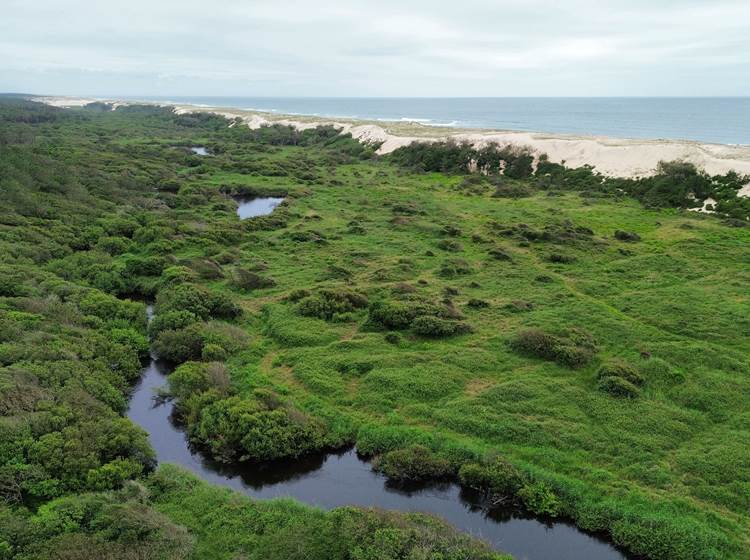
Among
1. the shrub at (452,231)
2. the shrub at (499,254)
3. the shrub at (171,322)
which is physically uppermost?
the shrub at (452,231)

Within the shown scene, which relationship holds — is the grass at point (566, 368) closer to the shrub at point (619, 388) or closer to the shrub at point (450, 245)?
the shrub at point (619, 388)

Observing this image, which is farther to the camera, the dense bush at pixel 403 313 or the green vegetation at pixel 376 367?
the dense bush at pixel 403 313

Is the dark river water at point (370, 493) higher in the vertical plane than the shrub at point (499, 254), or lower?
lower

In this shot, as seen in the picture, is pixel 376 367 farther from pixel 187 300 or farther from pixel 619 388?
pixel 187 300

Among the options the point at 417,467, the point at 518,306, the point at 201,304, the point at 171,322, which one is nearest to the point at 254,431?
the point at 417,467

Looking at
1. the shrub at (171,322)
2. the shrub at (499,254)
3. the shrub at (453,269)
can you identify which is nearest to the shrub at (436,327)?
the shrub at (453,269)

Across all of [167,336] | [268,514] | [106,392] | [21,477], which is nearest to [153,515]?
[268,514]
